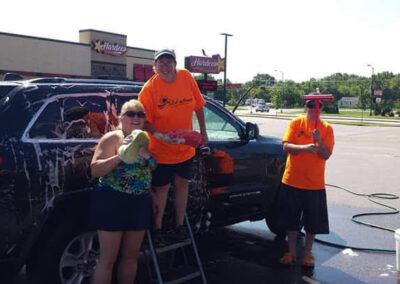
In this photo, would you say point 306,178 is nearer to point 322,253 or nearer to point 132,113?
point 322,253

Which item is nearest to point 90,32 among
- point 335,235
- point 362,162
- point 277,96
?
point 362,162

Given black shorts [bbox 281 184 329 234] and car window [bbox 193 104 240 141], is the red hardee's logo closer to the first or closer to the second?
car window [bbox 193 104 240 141]

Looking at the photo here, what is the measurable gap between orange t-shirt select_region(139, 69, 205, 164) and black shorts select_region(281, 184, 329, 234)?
4.95 ft

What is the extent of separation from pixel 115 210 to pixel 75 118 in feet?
3.11

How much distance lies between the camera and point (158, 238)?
387cm

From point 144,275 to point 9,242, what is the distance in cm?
161

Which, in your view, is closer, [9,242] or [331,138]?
[9,242]

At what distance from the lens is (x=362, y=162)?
13.9 meters

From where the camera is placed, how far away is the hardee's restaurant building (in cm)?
2519

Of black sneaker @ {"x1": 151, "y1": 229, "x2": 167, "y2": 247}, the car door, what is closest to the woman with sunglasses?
black sneaker @ {"x1": 151, "y1": 229, "x2": 167, "y2": 247}

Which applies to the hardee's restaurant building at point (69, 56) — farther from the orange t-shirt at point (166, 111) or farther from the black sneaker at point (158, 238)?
the black sneaker at point (158, 238)

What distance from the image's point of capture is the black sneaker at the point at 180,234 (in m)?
4.00

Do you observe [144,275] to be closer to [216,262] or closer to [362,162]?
[216,262]

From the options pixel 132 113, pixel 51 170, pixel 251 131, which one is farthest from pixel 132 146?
pixel 251 131
